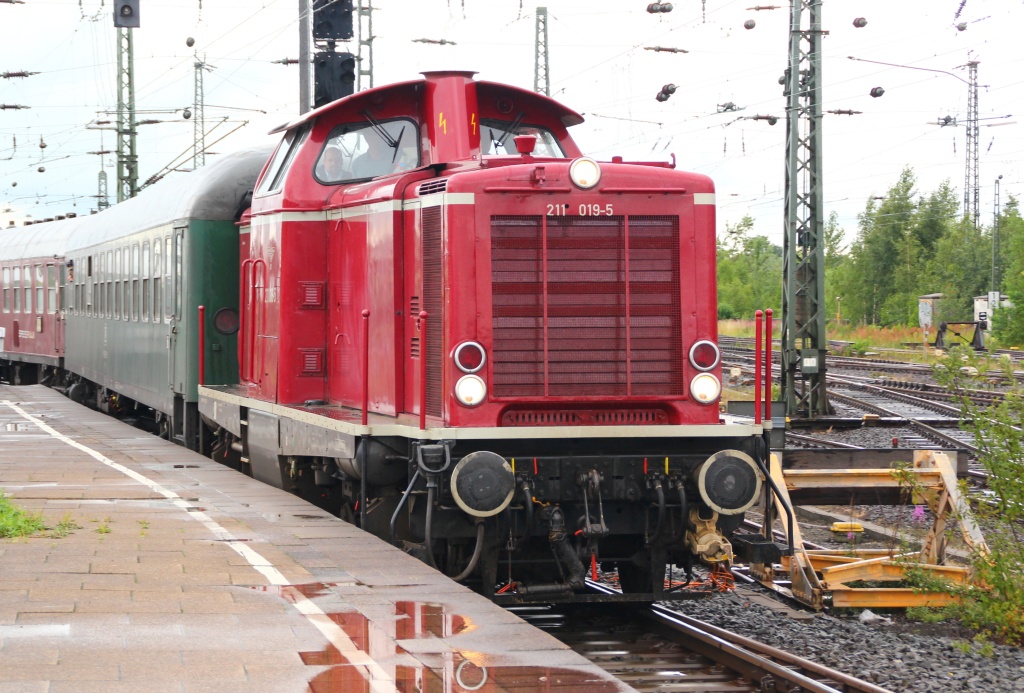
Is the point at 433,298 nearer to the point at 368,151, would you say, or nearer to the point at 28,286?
the point at 368,151

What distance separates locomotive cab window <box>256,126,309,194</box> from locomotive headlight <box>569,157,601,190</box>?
8.92 feet

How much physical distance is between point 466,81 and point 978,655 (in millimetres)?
5342

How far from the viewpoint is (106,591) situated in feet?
22.0

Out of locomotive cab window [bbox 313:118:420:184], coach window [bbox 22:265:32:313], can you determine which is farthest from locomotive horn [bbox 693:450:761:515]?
coach window [bbox 22:265:32:313]

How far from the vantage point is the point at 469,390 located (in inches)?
311

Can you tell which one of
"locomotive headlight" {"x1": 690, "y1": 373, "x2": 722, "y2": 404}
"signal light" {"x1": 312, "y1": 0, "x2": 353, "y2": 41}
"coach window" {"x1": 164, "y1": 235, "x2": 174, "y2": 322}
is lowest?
"locomotive headlight" {"x1": 690, "y1": 373, "x2": 722, "y2": 404}

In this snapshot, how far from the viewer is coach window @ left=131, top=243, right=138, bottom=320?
16.7 metres

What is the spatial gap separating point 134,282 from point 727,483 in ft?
37.1

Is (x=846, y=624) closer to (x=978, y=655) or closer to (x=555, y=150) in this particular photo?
(x=978, y=655)

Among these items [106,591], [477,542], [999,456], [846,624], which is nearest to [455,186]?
[477,542]

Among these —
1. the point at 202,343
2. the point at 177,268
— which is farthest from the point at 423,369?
the point at 177,268

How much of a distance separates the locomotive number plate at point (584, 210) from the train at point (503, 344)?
0.01 metres

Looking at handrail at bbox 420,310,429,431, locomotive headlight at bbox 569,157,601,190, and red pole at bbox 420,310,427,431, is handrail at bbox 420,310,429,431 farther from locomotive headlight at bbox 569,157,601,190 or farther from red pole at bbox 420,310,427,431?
locomotive headlight at bbox 569,157,601,190

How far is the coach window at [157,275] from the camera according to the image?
587 inches
